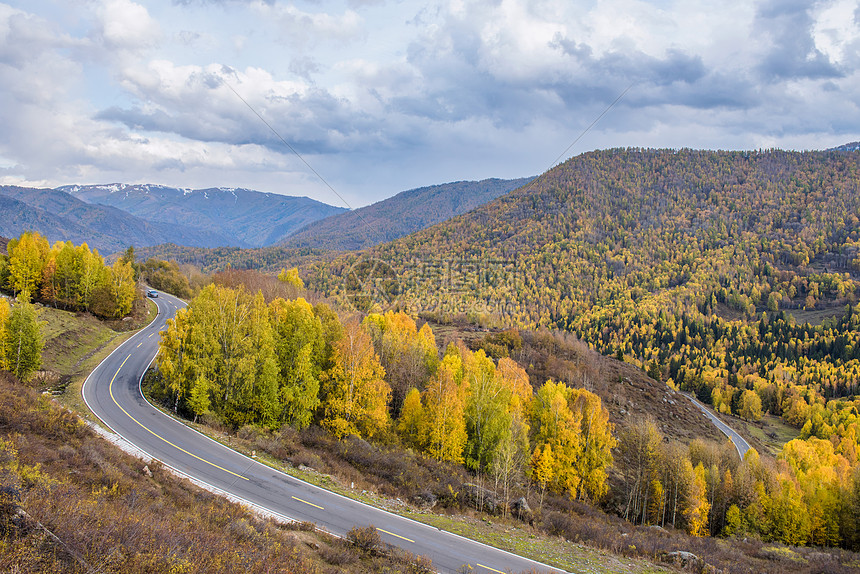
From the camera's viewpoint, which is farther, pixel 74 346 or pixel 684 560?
pixel 74 346

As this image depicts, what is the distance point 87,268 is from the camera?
57.8 m

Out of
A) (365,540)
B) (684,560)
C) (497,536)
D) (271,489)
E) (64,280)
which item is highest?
(64,280)

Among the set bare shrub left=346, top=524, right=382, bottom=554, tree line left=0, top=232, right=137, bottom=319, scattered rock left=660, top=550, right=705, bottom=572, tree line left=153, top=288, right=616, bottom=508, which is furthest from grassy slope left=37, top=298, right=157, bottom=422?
scattered rock left=660, top=550, right=705, bottom=572

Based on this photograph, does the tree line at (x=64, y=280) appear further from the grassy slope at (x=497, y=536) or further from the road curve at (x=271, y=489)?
the road curve at (x=271, y=489)

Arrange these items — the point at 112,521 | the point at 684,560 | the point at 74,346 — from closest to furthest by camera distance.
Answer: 1. the point at 112,521
2. the point at 684,560
3. the point at 74,346

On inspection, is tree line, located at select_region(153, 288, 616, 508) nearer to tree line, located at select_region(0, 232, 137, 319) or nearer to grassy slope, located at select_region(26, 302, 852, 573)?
grassy slope, located at select_region(26, 302, 852, 573)

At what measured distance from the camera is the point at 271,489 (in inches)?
934

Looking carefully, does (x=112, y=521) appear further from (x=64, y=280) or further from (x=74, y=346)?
(x=64, y=280)

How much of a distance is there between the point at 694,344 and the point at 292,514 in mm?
219987

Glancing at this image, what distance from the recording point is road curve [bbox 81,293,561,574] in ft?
68.6

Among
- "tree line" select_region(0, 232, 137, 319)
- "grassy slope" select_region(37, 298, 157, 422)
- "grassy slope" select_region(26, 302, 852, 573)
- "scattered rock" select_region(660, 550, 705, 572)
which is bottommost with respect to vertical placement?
"scattered rock" select_region(660, 550, 705, 572)

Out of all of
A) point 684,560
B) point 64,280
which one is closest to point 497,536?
point 684,560

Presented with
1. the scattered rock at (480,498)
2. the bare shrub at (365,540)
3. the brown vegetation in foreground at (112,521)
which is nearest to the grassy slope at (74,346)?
the brown vegetation in foreground at (112,521)

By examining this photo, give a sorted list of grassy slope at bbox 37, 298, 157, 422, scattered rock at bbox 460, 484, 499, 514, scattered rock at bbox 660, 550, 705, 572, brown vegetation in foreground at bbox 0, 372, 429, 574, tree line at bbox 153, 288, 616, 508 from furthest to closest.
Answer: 1. grassy slope at bbox 37, 298, 157, 422
2. tree line at bbox 153, 288, 616, 508
3. scattered rock at bbox 460, 484, 499, 514
4. scattered rock at bbox 660, 550, 705, 572
5. brown vegetation in foreground at bbox 0, 372, 429, 574
